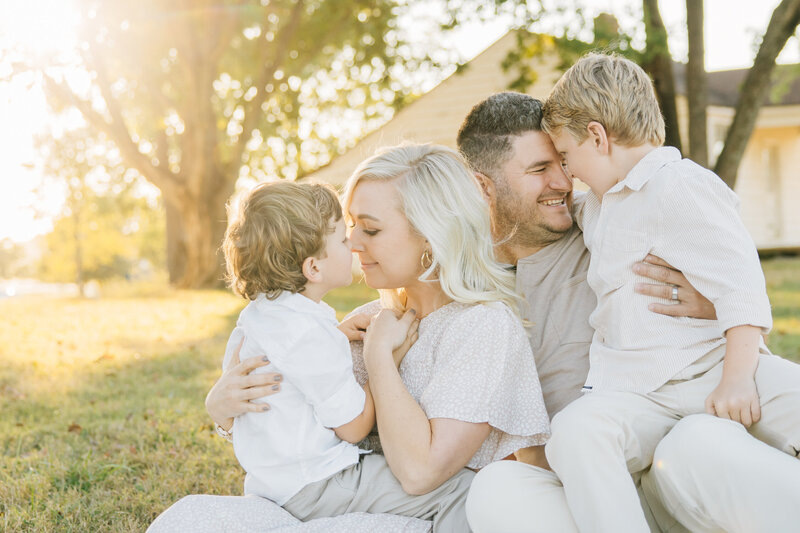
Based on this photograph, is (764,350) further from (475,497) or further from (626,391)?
(475,497)

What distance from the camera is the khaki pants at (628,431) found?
2.36 m

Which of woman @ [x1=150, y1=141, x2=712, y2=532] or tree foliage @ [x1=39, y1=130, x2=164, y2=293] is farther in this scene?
tree foliage @ [x1=39, y1=130, x2=164, y2=293]

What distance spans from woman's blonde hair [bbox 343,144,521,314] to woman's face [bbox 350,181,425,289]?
40 millimetres

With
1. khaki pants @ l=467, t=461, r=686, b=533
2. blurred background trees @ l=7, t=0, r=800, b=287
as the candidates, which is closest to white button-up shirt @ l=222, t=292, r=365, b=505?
khaki pants @ l=467, t=461, r=686, b=533

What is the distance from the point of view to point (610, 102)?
312 centimetres

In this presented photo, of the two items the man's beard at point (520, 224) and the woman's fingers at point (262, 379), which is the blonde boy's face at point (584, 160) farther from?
the woman's fingers at point (262, 379)

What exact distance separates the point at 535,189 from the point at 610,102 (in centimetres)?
57

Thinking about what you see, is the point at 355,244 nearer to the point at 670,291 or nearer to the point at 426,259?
the point at 426,259

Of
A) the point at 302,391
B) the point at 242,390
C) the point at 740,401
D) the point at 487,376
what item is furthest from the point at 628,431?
Result: the point at 242,390

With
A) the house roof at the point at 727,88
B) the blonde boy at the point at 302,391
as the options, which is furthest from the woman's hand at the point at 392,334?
the house roof at the point at 727,88

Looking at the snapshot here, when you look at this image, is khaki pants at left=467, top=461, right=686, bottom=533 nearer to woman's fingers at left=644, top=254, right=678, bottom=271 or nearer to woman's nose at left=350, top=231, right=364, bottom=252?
woman's fingers at left=644, top=254, right=678, bottom=271

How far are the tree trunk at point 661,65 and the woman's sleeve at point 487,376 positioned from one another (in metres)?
7.64

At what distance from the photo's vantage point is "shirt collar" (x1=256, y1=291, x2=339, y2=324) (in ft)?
9.34

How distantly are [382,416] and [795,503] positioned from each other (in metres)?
1.29
